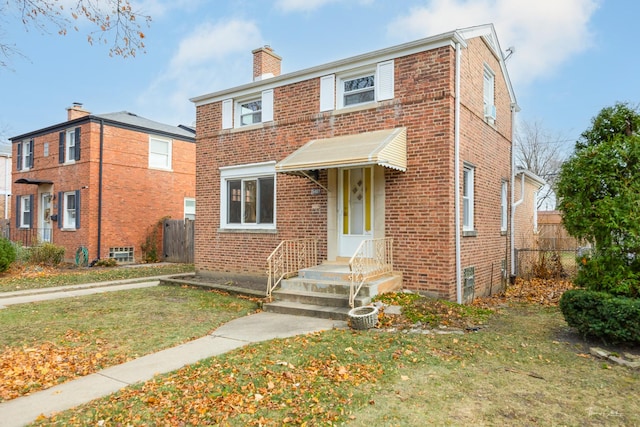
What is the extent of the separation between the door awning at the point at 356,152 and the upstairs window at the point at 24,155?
18.6m

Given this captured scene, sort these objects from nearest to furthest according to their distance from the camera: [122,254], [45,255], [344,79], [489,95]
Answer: [344,79], [489,95], [45,255], [122,254]

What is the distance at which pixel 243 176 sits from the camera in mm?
11922

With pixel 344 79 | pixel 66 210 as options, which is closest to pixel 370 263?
pixel 344 79

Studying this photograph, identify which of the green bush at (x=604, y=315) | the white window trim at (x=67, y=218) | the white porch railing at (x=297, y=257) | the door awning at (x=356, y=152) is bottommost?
the green bush at (x=604, y=315)

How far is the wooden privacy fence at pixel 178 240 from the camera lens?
1928 centimetres

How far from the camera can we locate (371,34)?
13.1 meters

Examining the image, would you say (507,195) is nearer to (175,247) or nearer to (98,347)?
(98,347)

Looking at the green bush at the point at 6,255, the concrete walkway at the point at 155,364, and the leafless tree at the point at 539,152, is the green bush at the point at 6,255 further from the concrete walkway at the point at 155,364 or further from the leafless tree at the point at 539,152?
the leafless tree at the point at 539,152

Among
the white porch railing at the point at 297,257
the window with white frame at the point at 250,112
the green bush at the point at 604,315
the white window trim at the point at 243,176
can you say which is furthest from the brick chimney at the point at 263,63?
the green bush at the point at 604,315

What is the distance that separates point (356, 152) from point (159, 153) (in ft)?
49.2

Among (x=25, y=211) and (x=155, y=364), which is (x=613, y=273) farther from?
(x=25, y=211)

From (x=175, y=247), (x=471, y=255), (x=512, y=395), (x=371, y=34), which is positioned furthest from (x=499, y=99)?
(x=175, y=247)

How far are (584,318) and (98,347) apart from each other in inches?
283

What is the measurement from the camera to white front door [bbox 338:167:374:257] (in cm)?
980
